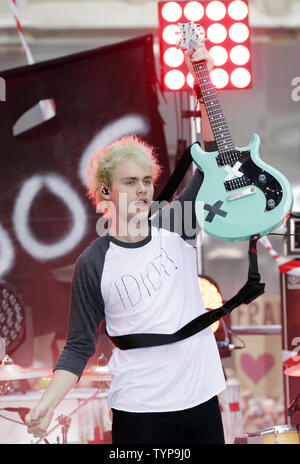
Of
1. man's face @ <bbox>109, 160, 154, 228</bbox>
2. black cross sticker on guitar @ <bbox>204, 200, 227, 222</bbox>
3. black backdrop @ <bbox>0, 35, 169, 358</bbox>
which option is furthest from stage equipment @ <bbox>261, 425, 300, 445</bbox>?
black backdrop @ <bbox>0, 35, 169, 358</bbox>

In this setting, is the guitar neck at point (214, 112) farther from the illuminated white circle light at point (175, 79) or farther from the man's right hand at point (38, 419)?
the illuminated white circle light at point (175, 79)

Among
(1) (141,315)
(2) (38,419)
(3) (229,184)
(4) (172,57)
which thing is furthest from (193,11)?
(2) (38,419)

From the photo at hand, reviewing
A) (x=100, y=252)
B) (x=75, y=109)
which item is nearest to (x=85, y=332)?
(x=100, y=252)

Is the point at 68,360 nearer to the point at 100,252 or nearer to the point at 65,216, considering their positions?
the point at 100,252

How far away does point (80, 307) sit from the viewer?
1.73 metres

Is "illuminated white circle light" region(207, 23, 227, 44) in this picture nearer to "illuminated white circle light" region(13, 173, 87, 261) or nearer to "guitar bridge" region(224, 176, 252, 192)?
"illuminated white circle light" region(13, 173, 87, 261)

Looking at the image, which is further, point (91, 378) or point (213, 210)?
point (91, 378)

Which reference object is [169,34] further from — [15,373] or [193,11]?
[15,373]

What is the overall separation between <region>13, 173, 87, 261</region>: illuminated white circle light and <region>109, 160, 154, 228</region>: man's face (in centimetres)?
170

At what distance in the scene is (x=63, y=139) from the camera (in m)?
3.47

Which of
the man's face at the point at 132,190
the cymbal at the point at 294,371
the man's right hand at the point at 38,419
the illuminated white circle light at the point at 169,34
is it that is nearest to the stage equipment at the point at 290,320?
the cymbal at the point at 294,371

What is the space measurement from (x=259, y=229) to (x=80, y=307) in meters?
0.55

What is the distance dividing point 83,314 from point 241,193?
0.57 m

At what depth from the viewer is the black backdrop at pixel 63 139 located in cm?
344
